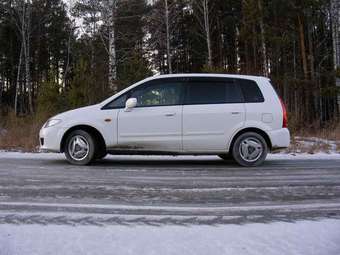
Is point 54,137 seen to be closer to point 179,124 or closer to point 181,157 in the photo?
point 179,124

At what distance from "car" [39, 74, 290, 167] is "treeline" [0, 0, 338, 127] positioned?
8.92 m

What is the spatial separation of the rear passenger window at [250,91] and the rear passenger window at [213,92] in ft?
0.31

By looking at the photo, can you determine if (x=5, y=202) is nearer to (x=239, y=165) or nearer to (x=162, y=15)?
(x=239, y=165)

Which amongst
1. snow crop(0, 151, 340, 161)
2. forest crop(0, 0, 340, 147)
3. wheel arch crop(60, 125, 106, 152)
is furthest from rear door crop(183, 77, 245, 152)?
forest crop(0, 0, 340, 147)

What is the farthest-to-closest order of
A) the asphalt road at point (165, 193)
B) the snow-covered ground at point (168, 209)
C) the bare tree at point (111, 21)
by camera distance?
1. the bare tree at point (111, 21)
2. the asphalt road at point (165, 193)
3. the snow-covered ground at point (168, 209)

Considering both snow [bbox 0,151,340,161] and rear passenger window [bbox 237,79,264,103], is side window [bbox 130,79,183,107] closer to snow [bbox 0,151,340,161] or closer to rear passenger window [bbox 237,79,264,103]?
rear passenger window [bbox 237,79,264,103]

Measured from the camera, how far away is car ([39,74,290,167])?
8.64 metres

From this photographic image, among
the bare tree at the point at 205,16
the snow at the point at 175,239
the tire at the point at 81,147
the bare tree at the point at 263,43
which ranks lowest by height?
the snow at the point at 175,239

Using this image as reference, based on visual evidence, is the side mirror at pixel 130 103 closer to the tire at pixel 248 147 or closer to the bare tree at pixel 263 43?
the tire at pixel 248 147

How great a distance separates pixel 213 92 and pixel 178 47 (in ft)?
107

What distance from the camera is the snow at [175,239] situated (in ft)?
11.3

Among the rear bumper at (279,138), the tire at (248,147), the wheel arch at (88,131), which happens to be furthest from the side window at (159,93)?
the rear bumper at (279,138)

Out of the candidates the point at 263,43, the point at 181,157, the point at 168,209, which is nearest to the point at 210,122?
the point at 181,157

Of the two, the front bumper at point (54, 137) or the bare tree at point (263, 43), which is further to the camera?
the bare tree at point (263, 43)
